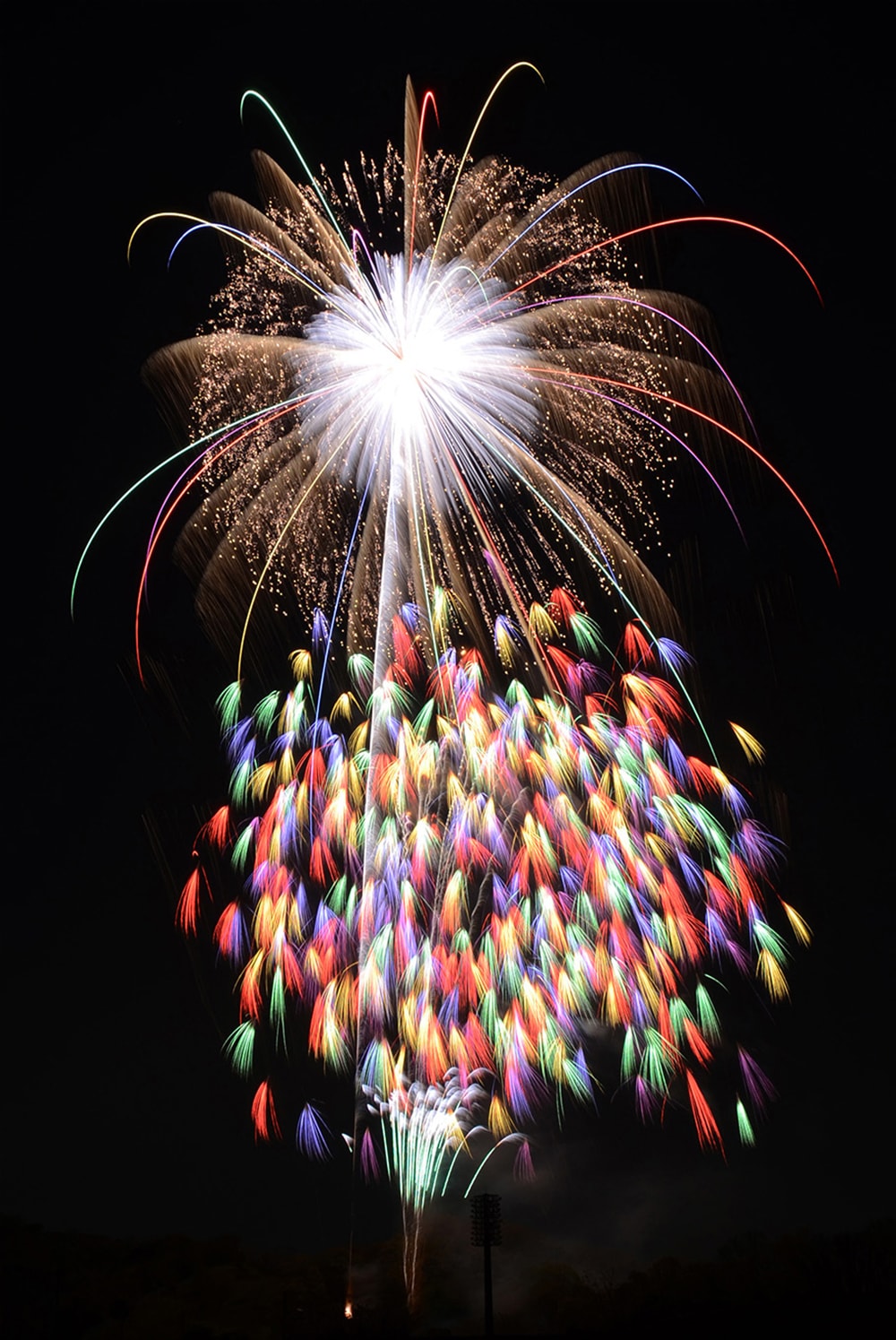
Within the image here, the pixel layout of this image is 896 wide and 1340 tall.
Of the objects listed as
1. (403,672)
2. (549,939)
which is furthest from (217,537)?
(549,939)

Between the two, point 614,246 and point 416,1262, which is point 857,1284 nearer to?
point 416,1262

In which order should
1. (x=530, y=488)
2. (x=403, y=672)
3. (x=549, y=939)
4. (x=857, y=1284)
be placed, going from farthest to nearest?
1. (x=857, y=1284)
2. (x=403, y=672)
3. (x=549, y=939)
4. (x=530, y=488)

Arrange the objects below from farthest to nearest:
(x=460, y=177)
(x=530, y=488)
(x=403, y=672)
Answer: (x=403, y=672) < (x=530, y=488) < (x=460, y=177)

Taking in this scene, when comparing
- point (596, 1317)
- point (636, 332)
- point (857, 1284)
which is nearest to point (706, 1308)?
point (596, 1317)

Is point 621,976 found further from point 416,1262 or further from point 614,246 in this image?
point 416,1262

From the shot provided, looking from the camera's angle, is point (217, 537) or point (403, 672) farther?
point (403, 672)

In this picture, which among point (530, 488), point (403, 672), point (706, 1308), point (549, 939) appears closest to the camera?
point (530, 488)

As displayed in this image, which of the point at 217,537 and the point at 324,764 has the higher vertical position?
the point at 217,537

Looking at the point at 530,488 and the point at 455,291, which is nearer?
the point at 455,291


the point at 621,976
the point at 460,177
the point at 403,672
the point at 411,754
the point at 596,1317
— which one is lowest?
the point at 596,1317
